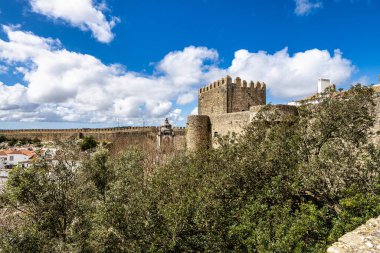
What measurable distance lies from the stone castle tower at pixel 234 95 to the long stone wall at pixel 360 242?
16.8 metres

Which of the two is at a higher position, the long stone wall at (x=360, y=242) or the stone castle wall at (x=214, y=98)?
the stone castle wall at (x=214, y=98)

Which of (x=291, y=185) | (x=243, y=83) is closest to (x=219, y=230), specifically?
(x=291, y=185)

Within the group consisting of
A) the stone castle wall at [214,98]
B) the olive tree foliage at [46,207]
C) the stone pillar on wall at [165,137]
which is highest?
the stone castle wall at [214,98]

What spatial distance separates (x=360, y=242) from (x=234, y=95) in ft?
57.8

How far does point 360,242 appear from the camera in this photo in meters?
4.57

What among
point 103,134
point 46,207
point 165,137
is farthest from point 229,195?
point 103,134

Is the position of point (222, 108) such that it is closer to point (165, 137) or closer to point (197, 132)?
point (197, 132)

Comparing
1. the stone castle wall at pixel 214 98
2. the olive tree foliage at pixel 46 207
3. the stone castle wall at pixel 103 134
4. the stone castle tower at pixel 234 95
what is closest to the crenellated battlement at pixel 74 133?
the stone castle wall at pixel 103 134

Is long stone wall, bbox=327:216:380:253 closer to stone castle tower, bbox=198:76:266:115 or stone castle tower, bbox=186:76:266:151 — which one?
stone castle tower, bbox=186:76:266:151

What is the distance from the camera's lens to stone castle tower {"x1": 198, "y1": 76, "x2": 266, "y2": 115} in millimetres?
21469

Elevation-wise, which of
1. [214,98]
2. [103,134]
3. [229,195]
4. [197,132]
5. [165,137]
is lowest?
[229,195]

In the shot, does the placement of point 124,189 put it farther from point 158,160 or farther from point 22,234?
point 158,160

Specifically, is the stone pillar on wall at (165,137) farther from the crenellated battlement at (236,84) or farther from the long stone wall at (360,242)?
the long stone wall at (360,242)

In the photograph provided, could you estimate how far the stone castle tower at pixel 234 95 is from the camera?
70.4 feet
